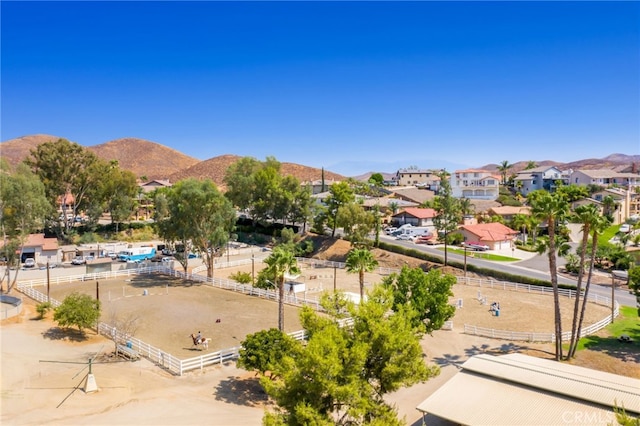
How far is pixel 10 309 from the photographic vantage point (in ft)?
112

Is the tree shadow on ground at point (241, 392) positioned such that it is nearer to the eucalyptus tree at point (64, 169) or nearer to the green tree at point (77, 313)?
the green tree at point (77, 313)

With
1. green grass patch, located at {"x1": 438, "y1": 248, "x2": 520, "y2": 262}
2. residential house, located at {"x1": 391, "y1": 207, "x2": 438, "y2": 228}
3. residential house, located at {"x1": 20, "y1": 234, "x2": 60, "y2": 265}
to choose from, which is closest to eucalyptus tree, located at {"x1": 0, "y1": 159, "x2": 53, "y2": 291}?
residential house, located at {"x1": 20, "y1": 234, "x2": 60, "y2": 265}

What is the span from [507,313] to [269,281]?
2060 cm

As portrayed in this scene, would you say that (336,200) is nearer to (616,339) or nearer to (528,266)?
(528,266)

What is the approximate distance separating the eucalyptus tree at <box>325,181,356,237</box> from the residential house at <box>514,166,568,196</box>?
220ft

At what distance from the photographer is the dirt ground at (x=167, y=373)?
19.8 meters

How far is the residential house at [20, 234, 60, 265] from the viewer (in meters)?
56.0

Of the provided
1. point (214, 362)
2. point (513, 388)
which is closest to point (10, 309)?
point (214, 362)

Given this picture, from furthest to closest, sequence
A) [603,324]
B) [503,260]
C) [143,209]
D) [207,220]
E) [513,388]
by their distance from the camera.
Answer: [143,209], [503,260], [207,220], [603,324], [513,388]

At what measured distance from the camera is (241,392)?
2248 cm

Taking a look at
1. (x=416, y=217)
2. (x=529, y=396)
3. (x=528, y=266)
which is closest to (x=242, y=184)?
(x=416, y=217)

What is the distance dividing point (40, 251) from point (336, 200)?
3882 centimetres

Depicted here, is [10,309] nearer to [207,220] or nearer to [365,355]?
[207,220]

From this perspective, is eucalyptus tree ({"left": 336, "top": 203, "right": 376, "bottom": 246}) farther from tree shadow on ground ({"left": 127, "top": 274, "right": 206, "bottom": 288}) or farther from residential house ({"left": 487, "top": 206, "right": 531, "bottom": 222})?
residential house ({"left": 487, "top": 206, "right": 531, "bottom": 222})
